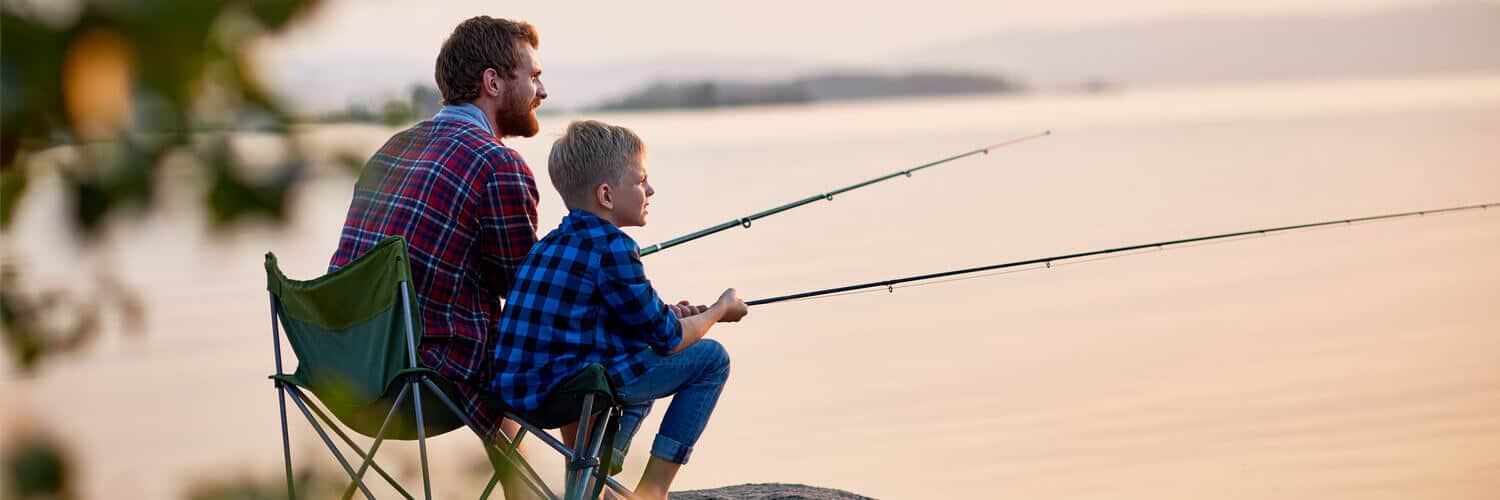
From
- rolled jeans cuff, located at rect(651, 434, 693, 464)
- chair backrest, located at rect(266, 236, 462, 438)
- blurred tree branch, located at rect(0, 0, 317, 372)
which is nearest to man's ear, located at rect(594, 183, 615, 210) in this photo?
chair backrest, located at rect(266, 236, 462, 438)

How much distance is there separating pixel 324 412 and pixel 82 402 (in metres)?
2.33

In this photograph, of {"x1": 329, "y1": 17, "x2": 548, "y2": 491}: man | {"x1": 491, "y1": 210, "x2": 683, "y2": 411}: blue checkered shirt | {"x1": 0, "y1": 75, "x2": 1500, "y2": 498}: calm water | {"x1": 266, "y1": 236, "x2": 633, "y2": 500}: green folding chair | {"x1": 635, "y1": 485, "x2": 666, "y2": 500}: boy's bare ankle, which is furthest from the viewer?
{"x1": 635, "y1": 485, "x2": 666, "y2": 500}: boy's bare ankle

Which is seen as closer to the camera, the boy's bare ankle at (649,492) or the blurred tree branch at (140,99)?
the blurred tree branch at (140,99)

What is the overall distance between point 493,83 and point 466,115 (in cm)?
8

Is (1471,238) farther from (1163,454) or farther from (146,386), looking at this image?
(146,386)

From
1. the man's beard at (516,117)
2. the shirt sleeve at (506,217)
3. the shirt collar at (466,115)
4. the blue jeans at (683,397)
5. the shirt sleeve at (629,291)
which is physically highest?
the man's beard at (516,117)

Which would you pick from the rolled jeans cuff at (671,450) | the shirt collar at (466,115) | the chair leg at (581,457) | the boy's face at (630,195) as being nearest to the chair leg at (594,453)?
the chair leg at (581,457)

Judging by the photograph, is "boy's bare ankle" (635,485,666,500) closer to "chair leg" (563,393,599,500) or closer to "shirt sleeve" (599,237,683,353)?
"chair leg" (563,393,599,500)

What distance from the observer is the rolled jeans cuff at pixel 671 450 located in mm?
3027

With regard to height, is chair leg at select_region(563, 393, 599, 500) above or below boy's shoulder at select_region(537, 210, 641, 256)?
below

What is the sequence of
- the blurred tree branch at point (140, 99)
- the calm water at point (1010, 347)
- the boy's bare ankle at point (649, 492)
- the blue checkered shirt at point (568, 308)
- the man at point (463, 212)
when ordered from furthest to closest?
the boy's bare ankle at point (649, 492), the man at point (463, 212), the blue checkered shirt at point (568, 308), the calm water at point (1010, 347), the blurred tree branch at point (140, 99)

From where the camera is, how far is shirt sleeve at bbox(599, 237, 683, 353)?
280cm

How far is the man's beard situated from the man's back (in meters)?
0.12

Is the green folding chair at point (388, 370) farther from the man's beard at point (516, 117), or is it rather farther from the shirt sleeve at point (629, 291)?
the man's beard at point (516, 117)
